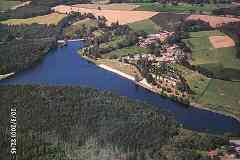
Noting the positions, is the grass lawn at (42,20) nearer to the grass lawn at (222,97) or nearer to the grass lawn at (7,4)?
the grass lawn at (7,4)

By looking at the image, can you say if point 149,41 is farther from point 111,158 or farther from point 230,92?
point 111,158

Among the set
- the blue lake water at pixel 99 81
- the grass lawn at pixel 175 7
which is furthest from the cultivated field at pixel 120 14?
the blue lake water at pixel 99 81

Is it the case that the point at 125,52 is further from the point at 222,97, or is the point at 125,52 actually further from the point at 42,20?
the point at 42,20

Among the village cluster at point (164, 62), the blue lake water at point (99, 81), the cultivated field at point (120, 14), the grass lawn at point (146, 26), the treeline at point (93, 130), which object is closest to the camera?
the treeline at point (93, 130)

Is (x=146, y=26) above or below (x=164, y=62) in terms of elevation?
above

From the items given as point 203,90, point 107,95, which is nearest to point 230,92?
point 203,90

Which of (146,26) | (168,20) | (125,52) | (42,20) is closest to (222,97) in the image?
(125,52)
